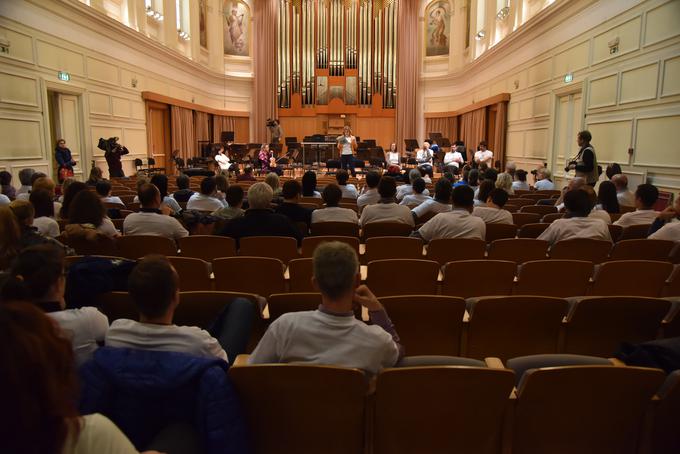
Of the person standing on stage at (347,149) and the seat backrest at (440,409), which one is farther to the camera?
the person standing on stage at (347,149)

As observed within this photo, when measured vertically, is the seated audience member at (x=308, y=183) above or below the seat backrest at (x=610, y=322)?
above

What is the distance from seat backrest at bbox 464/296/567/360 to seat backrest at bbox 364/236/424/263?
141 centimetres

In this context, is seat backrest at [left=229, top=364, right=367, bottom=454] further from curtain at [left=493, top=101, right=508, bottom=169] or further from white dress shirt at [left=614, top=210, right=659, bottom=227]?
curtain at [left=493, top=101, right=508, bottom=169]

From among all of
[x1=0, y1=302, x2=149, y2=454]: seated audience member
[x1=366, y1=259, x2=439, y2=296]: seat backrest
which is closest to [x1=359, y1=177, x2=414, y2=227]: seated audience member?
[x1=366, y1=259, x2=439, y2=296]: seat backrest

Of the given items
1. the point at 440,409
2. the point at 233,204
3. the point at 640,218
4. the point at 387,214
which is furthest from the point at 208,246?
the point at 640,218

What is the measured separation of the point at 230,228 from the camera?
4.34 metres

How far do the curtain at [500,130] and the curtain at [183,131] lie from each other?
9.46 m

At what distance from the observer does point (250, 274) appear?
3.37m

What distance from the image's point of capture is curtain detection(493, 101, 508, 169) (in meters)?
14.0

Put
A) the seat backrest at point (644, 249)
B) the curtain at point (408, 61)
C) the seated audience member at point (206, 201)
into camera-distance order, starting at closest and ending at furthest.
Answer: the seat backrest at point (644, 249) < the seated audience member at point (206, 201) < the curtain at point (408, 61)

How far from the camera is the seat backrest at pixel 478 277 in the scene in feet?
10.5

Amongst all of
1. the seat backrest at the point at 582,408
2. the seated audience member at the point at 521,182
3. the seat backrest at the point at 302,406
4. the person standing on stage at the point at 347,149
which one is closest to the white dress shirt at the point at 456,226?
the seat backrest at the point at 582,408

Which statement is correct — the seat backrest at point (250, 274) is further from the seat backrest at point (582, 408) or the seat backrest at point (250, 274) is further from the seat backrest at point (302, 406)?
the seat backrest at point (582, 408)

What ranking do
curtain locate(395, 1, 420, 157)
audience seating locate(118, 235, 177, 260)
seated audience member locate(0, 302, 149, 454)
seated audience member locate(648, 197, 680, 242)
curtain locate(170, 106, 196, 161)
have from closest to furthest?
seated audience member locate(0, 302, 149, 454), audience seating locate(118, 235, 177, 260), seated audience member locate(648, 197, 680, 242), curtain locate(170, 106, 196, 161), curtain locate(395, 1, 420, 157)
